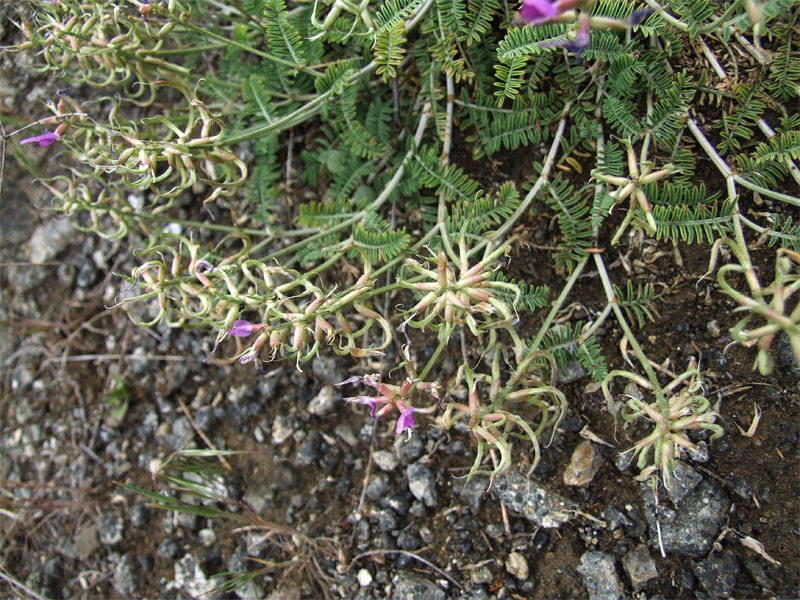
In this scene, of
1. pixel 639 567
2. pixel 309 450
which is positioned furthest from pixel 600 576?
pixel 309 450

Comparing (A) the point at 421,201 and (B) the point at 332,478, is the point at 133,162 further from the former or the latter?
(B) the point at 332,478

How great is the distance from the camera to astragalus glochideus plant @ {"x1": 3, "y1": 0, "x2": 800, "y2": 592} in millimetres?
1822

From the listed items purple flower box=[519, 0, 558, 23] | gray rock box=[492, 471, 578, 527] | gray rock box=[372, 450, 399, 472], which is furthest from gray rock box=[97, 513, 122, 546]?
purple flower box=[519, 0, 558, 23]

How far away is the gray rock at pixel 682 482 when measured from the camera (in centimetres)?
207

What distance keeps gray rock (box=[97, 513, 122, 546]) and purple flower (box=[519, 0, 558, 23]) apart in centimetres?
278

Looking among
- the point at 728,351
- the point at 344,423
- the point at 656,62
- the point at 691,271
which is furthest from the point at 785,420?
Result: the point at 344,423

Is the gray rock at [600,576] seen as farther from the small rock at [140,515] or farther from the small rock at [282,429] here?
the small rock at [140,515]

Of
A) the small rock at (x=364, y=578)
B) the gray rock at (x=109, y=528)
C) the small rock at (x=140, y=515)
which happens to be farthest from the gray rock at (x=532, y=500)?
the gray rock at (x=109, y=528)

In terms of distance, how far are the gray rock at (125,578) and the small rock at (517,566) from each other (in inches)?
67.8

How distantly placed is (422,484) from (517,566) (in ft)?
1.53

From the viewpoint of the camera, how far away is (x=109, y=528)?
9.35 feet

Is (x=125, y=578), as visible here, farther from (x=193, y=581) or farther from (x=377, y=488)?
(x=377, y=488)

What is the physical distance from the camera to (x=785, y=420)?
203 cm

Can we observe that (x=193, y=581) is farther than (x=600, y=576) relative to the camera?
Yes
